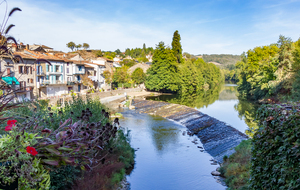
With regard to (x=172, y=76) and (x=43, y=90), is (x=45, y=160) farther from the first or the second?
(x=172, y=76)

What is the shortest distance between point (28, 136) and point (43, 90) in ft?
130

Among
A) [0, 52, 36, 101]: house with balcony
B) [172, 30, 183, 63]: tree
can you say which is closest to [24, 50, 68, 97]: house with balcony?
[0, 52, 36, 101]: house with balcony

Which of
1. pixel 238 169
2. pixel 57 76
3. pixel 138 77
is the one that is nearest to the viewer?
pixel 238 169

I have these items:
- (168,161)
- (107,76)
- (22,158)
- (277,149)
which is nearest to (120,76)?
(107,76)

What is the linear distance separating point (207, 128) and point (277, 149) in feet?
57.4

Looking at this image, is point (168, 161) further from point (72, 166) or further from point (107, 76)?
point (107, 76)

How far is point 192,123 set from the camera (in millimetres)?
24438

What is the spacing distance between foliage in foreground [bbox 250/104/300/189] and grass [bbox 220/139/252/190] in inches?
181

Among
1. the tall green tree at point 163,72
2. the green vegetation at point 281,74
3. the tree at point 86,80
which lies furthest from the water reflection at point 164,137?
the tall green tree at point 163,72

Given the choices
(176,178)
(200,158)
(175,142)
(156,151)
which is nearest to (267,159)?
(176,178)

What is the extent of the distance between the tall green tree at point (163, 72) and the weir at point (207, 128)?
19.9 metres

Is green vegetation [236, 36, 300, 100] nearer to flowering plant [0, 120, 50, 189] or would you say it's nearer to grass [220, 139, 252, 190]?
grass [220, 139, 252, 190]

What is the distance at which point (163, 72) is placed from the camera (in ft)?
180

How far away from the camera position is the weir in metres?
16.3
